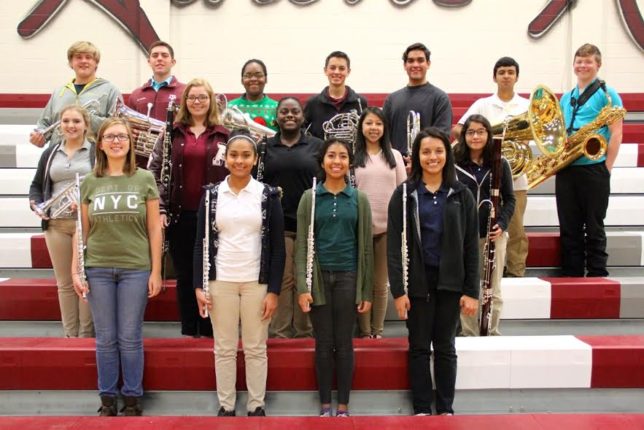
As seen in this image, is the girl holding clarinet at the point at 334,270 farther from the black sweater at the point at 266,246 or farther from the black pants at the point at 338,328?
the black sweater at the point at 266,246

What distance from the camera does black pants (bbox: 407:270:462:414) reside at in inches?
124

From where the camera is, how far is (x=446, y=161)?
321cm

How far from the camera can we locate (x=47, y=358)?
338 cm

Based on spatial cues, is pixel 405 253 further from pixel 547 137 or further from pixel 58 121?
pixel 58 121

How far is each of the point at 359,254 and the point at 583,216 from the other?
1.87m

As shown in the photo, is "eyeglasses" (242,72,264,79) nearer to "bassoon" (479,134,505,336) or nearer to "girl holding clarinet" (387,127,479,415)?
"girl holding clarinet" (387,127,479,415)

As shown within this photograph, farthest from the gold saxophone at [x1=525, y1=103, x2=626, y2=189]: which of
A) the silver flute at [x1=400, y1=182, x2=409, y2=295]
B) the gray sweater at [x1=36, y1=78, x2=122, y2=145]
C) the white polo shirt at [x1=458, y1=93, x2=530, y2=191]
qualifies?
the gray sweater at [x1=36, y1=78, x2=122, y2=145]

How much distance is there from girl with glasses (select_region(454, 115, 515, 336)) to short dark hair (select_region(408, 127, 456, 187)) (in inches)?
16.6

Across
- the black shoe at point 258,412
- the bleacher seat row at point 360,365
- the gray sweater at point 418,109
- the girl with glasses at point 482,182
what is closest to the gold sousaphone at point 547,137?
the gray sweater at point 418,109

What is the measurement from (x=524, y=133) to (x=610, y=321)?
1.28m

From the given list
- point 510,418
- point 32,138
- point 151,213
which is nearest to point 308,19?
point 32,138

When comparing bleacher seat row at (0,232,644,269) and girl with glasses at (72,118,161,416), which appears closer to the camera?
girl with glasses at (72,118,161,416)

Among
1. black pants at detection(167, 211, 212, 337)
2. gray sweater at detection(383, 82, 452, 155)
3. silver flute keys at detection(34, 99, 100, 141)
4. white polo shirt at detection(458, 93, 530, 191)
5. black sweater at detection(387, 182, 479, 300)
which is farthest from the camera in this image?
white polo shirt at detection(458, 93, 530, 191)

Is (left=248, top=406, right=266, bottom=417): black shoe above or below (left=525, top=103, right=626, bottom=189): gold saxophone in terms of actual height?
below
